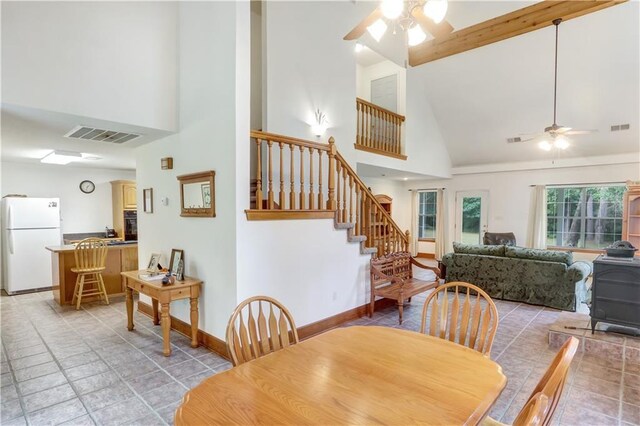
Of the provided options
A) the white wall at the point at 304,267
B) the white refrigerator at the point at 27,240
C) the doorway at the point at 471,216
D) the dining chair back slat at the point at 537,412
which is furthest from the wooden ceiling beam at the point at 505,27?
the white refrigerator at the point at 27,240

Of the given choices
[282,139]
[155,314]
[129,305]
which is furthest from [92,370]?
[282,139]

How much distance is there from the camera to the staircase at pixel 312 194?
3.44 metres

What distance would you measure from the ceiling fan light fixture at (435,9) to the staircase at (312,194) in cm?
171

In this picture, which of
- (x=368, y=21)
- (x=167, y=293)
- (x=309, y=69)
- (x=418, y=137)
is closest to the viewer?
(x=368, y=21)

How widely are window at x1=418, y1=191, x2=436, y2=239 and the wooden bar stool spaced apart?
8.30 metres

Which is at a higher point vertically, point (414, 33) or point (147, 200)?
point (414, 33)

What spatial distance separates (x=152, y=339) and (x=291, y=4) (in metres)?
4.64

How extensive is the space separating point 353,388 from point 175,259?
306 cm

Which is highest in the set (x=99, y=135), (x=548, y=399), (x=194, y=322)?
(x=99, y=135)

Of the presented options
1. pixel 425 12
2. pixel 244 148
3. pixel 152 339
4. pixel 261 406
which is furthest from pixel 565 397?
pixel 152 339

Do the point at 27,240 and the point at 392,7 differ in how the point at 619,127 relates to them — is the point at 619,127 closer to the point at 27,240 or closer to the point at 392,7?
the point at 392,7

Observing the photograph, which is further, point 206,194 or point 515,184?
point 515,184

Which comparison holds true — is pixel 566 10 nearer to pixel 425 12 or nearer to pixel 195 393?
pixel 425 12

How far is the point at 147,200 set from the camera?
456 cm
